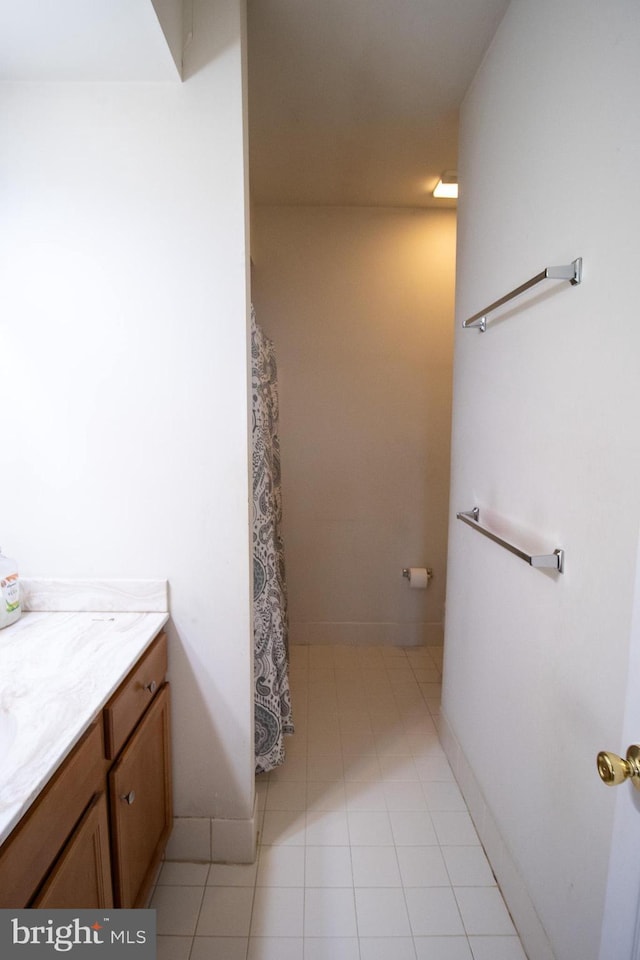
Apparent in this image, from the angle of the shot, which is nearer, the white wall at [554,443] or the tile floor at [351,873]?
the white wall at [554,443]

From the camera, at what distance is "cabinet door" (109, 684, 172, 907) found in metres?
1.03

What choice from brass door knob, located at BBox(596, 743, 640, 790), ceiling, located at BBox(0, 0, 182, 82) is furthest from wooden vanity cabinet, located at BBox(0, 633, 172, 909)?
ceiling, located at BBox(0, 0, 182, 82)

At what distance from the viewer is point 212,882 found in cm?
138

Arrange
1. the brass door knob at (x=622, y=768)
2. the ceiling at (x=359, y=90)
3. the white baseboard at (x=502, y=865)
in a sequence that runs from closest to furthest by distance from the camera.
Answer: the brass door knob at (x=622, y=768) < the white baseboard at (x=502, y=865) < the ceiling at (x=359, y=90)

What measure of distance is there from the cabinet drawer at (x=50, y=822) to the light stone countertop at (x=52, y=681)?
4 cm

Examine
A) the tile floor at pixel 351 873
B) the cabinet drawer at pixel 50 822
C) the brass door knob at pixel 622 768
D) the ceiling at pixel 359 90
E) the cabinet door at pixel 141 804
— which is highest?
the ceiling at pixel 359 90

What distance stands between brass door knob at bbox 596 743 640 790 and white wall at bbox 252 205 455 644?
7.05ft

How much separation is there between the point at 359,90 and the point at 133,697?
6.98 feet

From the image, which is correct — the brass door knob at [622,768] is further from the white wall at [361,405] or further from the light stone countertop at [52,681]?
the white wall at [361,405]

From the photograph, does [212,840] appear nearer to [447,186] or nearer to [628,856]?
[628,856]

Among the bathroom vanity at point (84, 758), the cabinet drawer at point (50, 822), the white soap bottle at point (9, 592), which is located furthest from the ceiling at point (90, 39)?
the cabinet drawer at point (50, 822)

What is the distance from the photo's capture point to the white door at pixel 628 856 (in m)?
0.63

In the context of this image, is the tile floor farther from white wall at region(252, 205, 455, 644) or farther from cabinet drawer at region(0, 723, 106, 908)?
white wall at region(252, 205, 455, 644)

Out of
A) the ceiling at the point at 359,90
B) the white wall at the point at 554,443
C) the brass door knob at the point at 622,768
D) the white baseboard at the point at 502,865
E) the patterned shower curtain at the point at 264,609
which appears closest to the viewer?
the brass door knob at the point at 622,768
